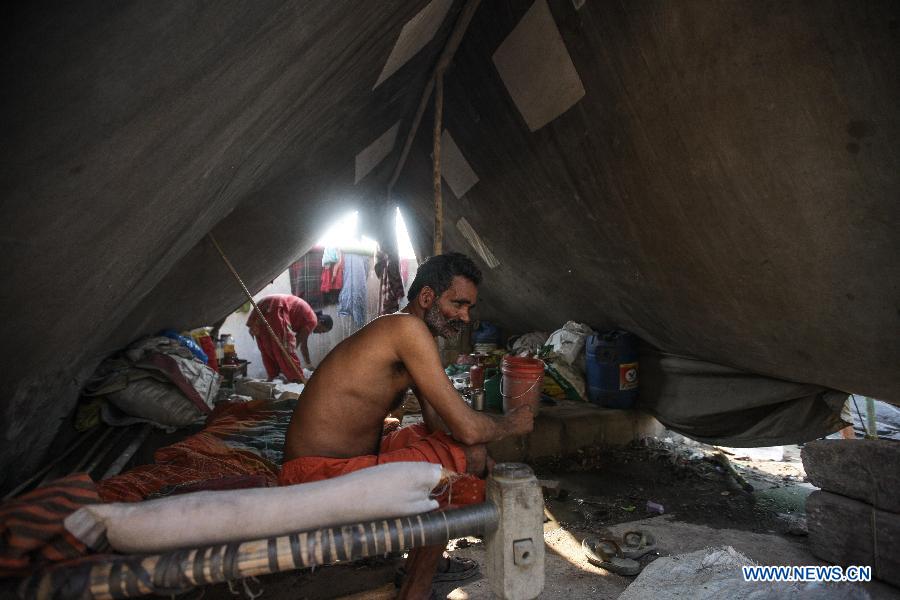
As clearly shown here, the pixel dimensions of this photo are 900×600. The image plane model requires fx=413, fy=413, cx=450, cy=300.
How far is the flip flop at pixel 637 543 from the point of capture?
8.39ft

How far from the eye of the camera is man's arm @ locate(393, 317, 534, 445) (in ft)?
5.89

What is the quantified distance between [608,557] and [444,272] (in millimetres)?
2003

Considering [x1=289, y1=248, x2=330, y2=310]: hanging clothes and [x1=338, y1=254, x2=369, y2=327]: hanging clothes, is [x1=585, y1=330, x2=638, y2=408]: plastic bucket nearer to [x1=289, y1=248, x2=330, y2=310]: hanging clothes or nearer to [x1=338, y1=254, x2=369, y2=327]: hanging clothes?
[x1=338, y1=254, x2=369, y2=327]: hanging clothes

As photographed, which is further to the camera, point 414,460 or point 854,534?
point 854,534

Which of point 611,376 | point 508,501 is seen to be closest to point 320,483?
point 508,501

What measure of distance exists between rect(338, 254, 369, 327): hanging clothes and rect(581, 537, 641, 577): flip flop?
7.58 metres

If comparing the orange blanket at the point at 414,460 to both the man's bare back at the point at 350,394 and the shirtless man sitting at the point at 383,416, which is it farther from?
the man's bare back at the point at 350,394

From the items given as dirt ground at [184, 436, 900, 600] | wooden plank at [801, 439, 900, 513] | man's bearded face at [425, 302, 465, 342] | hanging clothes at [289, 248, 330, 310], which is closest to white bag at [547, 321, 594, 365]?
dirt ground at [184, 436, 900, 600]

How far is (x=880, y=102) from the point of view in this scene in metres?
1.50

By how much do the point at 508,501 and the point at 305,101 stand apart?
2232 millimetres

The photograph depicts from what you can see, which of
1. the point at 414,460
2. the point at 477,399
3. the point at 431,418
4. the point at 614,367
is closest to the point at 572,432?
the point at 614,367

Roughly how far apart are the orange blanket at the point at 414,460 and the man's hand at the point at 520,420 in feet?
0.95

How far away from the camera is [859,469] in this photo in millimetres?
2396

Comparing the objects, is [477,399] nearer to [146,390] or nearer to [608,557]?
[608,557]
